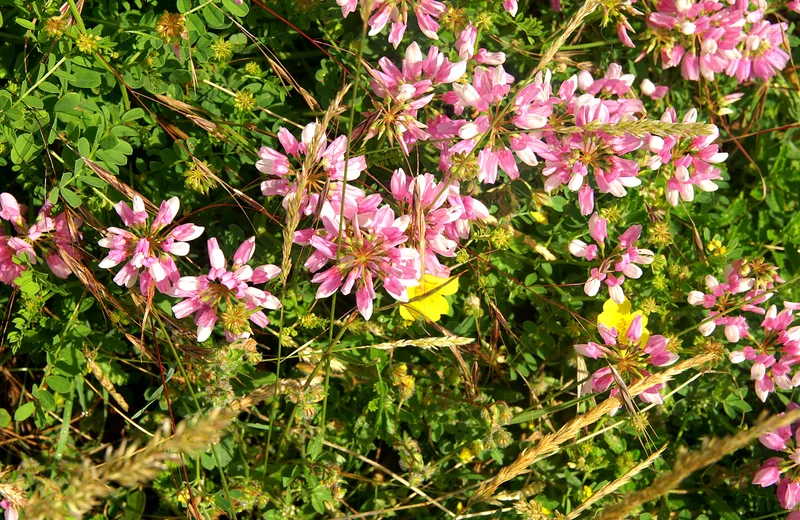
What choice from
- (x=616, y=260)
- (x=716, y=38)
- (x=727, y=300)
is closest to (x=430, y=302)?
(x=616, y=260)

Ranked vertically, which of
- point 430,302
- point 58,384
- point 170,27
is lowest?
point 58,384

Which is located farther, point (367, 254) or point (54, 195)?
point (54, 195)

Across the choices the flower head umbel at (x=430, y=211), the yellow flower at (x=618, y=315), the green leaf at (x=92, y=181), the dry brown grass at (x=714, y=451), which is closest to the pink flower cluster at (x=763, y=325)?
the yellow flower at (x=618, y=315)

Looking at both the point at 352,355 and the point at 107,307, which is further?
the point at 352,355

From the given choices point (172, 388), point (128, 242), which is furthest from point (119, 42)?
point (172, 388)

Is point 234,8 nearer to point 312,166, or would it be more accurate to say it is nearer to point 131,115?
point 131,115

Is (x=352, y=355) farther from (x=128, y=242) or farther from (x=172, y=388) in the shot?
(x=128, y=242)

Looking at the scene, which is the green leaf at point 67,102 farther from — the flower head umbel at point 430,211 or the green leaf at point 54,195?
the flower head umbel at point 430,211
